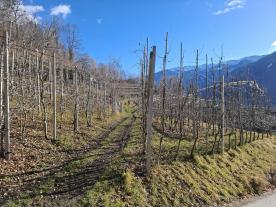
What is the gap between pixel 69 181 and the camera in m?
16.4

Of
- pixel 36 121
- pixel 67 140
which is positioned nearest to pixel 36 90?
pixel 36 121

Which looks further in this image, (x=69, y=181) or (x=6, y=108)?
(x=6, y=108)

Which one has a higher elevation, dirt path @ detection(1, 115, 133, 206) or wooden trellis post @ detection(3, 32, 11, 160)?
wooden trellis post @ detection(3, 32, 11, 160)

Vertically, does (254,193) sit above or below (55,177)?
below

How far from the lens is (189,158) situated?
72.6ft

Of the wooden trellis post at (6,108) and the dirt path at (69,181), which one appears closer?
the dirt path at (69,181)

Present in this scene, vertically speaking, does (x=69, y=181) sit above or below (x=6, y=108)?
below

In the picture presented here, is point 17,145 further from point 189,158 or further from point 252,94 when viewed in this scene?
point 252,94

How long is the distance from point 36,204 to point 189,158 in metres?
10.2

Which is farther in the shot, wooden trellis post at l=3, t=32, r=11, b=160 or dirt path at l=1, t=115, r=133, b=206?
wooden trellis post at l=3, t=32, r=11, b=160

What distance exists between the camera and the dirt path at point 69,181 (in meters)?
14.4

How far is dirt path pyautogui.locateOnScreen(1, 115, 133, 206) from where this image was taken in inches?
567

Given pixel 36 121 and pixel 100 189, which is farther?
pixel 36 121

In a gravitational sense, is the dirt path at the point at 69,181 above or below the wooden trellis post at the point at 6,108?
below
